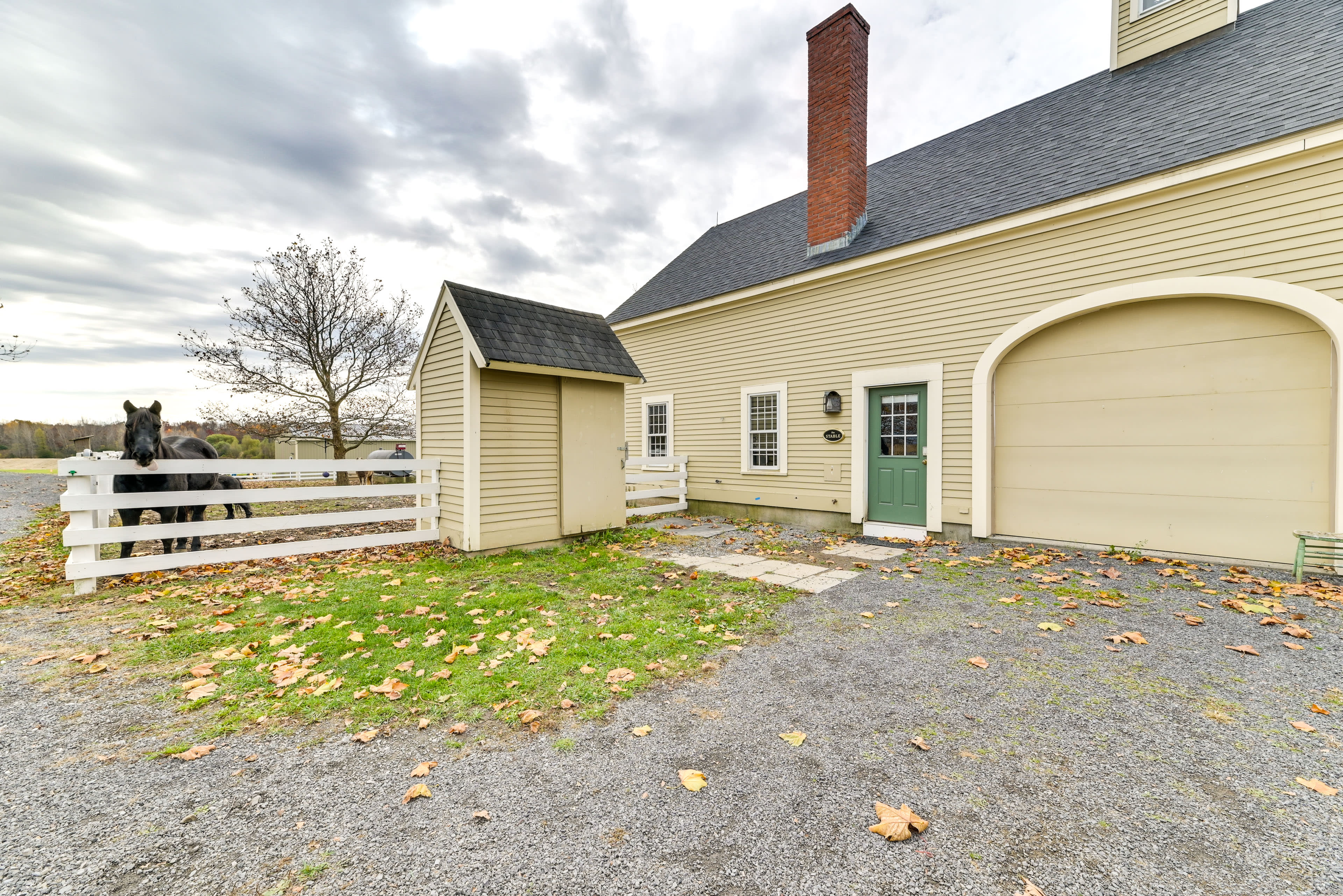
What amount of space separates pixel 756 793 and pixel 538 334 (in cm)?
653

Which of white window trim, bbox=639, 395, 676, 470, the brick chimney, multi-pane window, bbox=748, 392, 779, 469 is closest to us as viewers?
the brick chimney

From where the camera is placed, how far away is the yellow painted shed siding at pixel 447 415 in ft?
22.5

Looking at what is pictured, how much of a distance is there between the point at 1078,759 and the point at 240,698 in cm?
463

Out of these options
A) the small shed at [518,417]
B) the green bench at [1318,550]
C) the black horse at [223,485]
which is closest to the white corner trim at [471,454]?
the small shed at [518,417]

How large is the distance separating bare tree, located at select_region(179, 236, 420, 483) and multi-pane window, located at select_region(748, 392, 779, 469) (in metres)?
9.58

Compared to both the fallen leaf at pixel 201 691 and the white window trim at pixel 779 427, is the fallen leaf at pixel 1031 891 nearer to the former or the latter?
the fallen leaf at pixel 201 691

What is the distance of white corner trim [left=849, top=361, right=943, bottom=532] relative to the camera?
25.1 feet

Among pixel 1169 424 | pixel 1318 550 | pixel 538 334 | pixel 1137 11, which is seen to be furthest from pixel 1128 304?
pixel 538 334

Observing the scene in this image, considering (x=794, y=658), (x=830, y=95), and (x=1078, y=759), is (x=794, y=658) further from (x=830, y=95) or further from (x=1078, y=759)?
(x=830, y=95)

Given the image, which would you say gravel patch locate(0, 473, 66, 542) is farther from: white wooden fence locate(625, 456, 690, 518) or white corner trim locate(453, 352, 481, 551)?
white wooden fence locate(625, 456, 690, 518)

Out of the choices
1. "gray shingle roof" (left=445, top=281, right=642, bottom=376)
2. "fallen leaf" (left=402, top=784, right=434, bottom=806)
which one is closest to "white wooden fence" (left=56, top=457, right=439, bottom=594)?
"gray shingle roof" (left=445, top=281, right=642, bottom=376)

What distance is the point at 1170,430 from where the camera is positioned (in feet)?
19.9

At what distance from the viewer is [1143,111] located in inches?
281

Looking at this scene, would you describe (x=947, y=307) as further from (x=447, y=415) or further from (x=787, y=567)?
(x=447, y=415)
